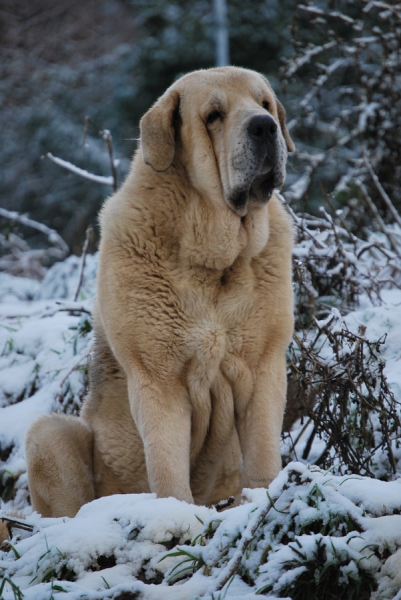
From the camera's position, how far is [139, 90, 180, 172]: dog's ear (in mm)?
3752

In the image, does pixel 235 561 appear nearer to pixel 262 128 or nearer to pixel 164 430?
pixel 164 430

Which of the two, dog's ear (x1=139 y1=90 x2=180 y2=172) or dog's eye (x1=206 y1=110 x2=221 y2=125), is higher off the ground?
dog's eye (x1=206 y1=110 x2=221 y2=125)

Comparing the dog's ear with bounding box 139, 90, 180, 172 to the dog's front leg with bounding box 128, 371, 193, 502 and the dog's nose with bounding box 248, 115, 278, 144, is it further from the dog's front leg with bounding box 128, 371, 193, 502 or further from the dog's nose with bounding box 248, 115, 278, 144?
the dog's front leg with bounding box 128, 371, 193, 502

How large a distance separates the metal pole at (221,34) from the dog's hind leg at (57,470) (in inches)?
419

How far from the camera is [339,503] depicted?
2.54m

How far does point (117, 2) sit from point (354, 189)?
15856 mm

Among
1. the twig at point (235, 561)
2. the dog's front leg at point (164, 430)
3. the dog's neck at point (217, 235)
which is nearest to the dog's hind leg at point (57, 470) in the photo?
the dog's front leg at point (164, 430)

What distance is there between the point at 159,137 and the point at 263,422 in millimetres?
1529

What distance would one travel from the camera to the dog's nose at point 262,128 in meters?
3.58

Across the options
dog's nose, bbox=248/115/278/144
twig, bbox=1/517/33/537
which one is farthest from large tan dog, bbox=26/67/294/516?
twig, bbox=1/517/33/537

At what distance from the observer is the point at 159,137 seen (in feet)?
12.3

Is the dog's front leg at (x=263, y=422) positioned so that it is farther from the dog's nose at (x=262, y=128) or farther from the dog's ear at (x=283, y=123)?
the dog's ear at (x=283, y=123)

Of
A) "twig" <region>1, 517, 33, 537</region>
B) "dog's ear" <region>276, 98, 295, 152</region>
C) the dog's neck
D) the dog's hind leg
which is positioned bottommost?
the dog's hind leg

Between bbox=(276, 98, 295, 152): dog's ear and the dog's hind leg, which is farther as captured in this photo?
bbox=(276, 98, 295, 152): dog's ear
